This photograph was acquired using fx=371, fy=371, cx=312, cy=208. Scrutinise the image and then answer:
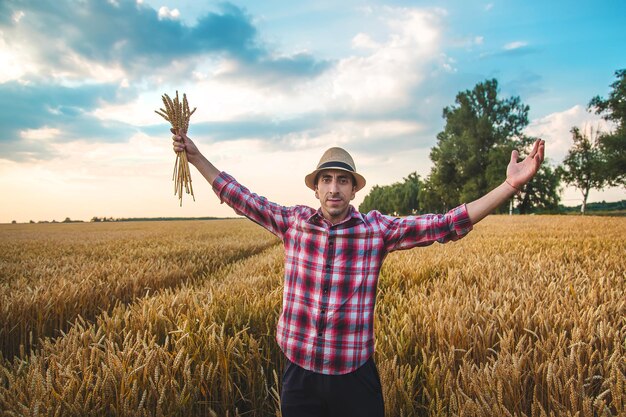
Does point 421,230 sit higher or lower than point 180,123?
lower

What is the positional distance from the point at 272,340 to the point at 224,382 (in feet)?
2.76

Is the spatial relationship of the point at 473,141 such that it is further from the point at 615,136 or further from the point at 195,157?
the point at 195,157

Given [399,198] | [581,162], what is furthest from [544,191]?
[399,198]

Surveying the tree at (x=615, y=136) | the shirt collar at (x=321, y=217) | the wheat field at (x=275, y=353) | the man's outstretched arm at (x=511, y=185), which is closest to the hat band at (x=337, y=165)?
the shirt collar at (x=321, y=217)

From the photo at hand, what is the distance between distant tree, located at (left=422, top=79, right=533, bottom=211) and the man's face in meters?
52.5

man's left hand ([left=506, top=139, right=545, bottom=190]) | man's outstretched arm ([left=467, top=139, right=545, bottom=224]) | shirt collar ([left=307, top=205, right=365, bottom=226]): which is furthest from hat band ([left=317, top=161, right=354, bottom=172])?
man's left hand ([left=506, top=139, right=545, bottom=190])

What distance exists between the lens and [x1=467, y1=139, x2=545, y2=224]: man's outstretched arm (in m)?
2.07

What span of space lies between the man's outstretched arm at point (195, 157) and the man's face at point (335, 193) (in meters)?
0.82

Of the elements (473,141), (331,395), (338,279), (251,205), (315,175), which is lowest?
(331,395)

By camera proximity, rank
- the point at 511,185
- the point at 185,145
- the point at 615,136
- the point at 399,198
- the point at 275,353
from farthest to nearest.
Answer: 1. the point at 399,198
2. the point at 615,136
3. the point at 275,353
4. the point at 185,145
5. the point at 511,185

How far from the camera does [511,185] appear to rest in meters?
2.11

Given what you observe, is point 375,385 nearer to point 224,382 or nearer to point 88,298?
point 224,382

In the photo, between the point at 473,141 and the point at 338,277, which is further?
the point at 473,141

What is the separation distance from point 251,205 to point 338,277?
772mm
